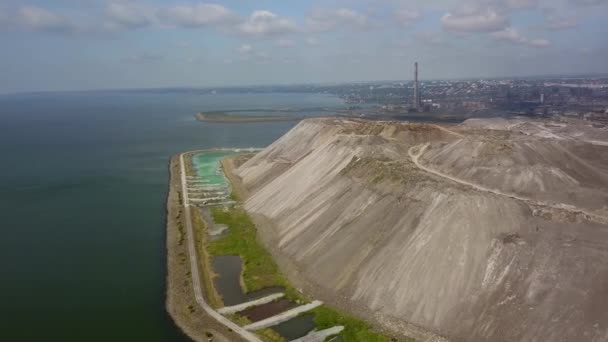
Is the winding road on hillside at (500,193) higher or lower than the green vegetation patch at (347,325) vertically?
higher

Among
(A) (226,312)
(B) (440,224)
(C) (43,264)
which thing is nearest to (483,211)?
(B) (440,224)

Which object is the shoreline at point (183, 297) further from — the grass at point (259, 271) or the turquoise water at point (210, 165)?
the turquoise water at point (210, 165)

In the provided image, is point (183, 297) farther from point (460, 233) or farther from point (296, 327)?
point (460, 233)

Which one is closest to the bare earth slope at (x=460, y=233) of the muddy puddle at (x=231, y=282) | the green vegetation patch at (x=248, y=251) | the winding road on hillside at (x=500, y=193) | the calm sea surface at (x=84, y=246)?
the winding road on hillside at (x=500, y=193)

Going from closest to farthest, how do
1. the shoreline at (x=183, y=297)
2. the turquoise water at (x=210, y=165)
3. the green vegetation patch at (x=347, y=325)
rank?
the green vegetation patch at (x=347, y=325) < the shoreline at (x=183, y=297) < the turquoise water at (x=210, y=165)

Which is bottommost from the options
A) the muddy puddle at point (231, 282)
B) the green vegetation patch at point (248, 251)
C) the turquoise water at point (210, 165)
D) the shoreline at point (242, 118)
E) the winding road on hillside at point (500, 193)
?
the muddy puddle at point (231, 282)

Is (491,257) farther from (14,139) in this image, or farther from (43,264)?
(14,139)

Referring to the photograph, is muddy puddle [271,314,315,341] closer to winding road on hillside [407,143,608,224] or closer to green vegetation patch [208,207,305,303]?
green vegetation patch [208,207,305,303]

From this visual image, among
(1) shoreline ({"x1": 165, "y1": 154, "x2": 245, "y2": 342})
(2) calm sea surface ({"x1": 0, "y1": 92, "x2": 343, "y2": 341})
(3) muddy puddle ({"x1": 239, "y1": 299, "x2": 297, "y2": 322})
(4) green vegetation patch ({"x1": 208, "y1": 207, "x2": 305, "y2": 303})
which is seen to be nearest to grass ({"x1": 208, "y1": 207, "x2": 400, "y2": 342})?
(4) green vegetation patch ({"x1": 208, "y1": 207, "x2": 305, "y2": 303})
